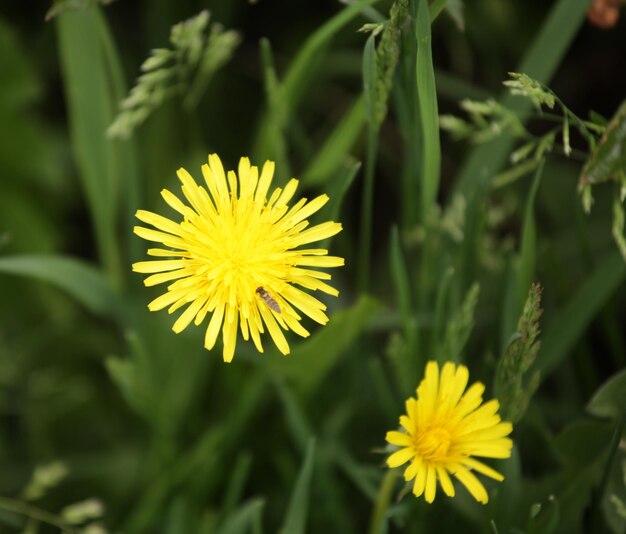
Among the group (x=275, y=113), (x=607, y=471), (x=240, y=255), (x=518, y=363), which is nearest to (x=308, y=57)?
(x=275, y=113)

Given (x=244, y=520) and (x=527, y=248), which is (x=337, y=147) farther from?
(x=244, y=520)

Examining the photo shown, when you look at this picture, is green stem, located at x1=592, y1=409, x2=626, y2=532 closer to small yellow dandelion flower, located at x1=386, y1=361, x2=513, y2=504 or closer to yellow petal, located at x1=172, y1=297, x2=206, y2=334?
small yellow dandelion flower, located at x1=386, y1=361, x2=513, y2=504

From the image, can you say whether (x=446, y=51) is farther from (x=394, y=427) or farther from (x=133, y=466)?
(x=133, y=466)

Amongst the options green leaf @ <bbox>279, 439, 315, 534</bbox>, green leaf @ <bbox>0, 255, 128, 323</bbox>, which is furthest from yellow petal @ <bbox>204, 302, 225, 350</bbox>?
green leaf @ <bbox>0, 255, 128, 323</bbox>

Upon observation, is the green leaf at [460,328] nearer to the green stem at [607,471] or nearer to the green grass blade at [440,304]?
the green grass blade at [440,304]

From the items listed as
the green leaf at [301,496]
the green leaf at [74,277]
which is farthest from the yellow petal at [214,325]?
the green leaf at [74,277]

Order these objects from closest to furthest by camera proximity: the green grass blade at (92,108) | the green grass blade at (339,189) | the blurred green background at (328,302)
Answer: the green grass blade at (339,189), the blurred green background at (328,302), the green grass blade at (92,108)
